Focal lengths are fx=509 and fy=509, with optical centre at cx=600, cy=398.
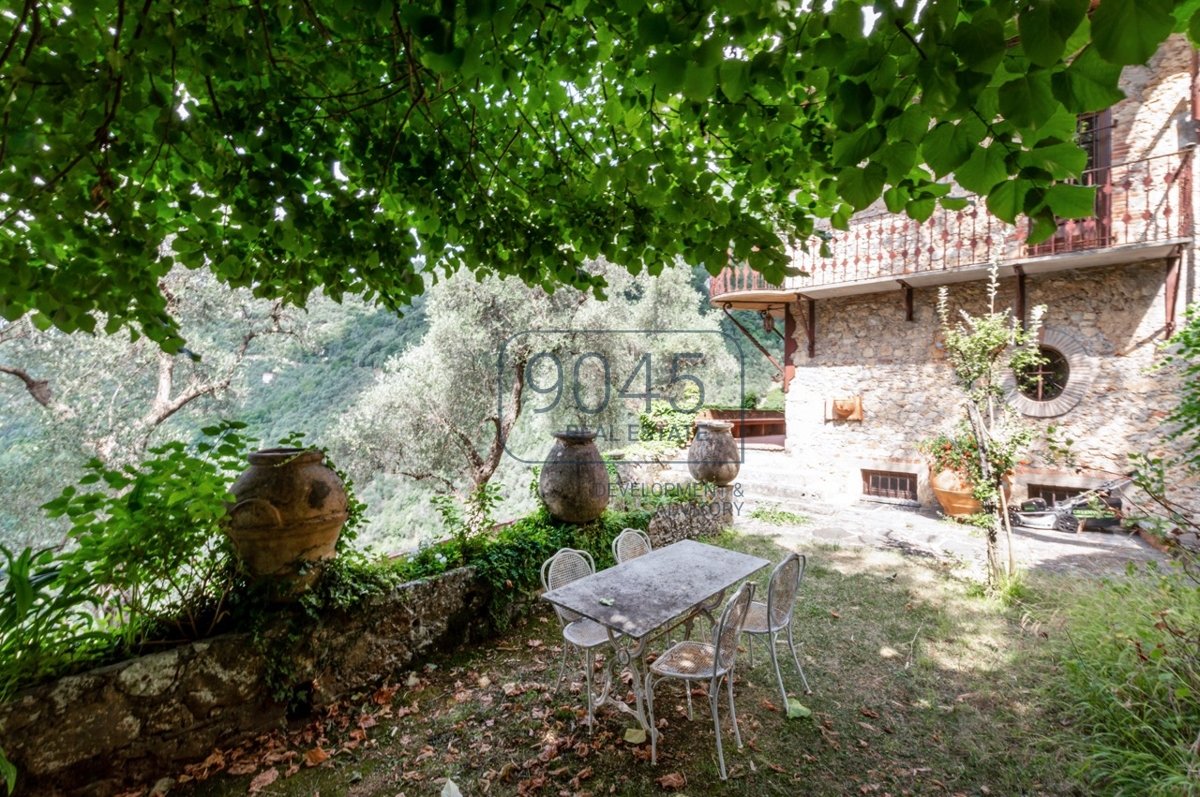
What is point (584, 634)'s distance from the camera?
10.7ft

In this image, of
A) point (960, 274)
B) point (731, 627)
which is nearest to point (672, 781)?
point (731, 627)

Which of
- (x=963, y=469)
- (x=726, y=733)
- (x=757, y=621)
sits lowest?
(x=726, y=733)

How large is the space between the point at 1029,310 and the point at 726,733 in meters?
7.45

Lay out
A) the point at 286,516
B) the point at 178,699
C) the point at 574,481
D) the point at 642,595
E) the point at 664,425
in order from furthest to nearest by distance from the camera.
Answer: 1. the point at 664,425
2. the point at 574,481
3. the point at 642,595
4. the point at 286,516
5. the point at 178,699

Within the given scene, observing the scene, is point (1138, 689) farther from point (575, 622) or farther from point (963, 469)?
point (963, 469)

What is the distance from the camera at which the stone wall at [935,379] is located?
636 cm

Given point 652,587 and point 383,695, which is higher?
point 652,587

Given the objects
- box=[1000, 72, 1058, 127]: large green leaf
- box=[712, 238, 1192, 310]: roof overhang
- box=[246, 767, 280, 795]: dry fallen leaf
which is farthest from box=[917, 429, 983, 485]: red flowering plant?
box=[246, 767, 280, 795]: dry fallen leaf

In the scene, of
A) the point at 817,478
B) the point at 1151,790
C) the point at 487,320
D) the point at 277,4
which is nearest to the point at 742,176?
the point at 277,4

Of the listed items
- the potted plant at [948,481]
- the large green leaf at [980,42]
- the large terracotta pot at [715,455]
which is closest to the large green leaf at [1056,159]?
the large green leaf at [980,42]

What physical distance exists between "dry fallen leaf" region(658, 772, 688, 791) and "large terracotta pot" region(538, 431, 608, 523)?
7.81ft

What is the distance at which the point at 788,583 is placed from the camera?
131 inches

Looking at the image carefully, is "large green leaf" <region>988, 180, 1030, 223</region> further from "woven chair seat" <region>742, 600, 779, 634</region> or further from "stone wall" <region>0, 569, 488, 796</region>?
"stone wall" <region>0, 569, 488, 796</region>

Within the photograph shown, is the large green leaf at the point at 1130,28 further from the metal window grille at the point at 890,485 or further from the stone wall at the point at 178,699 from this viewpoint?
the metal window grille at the point at 890,485
